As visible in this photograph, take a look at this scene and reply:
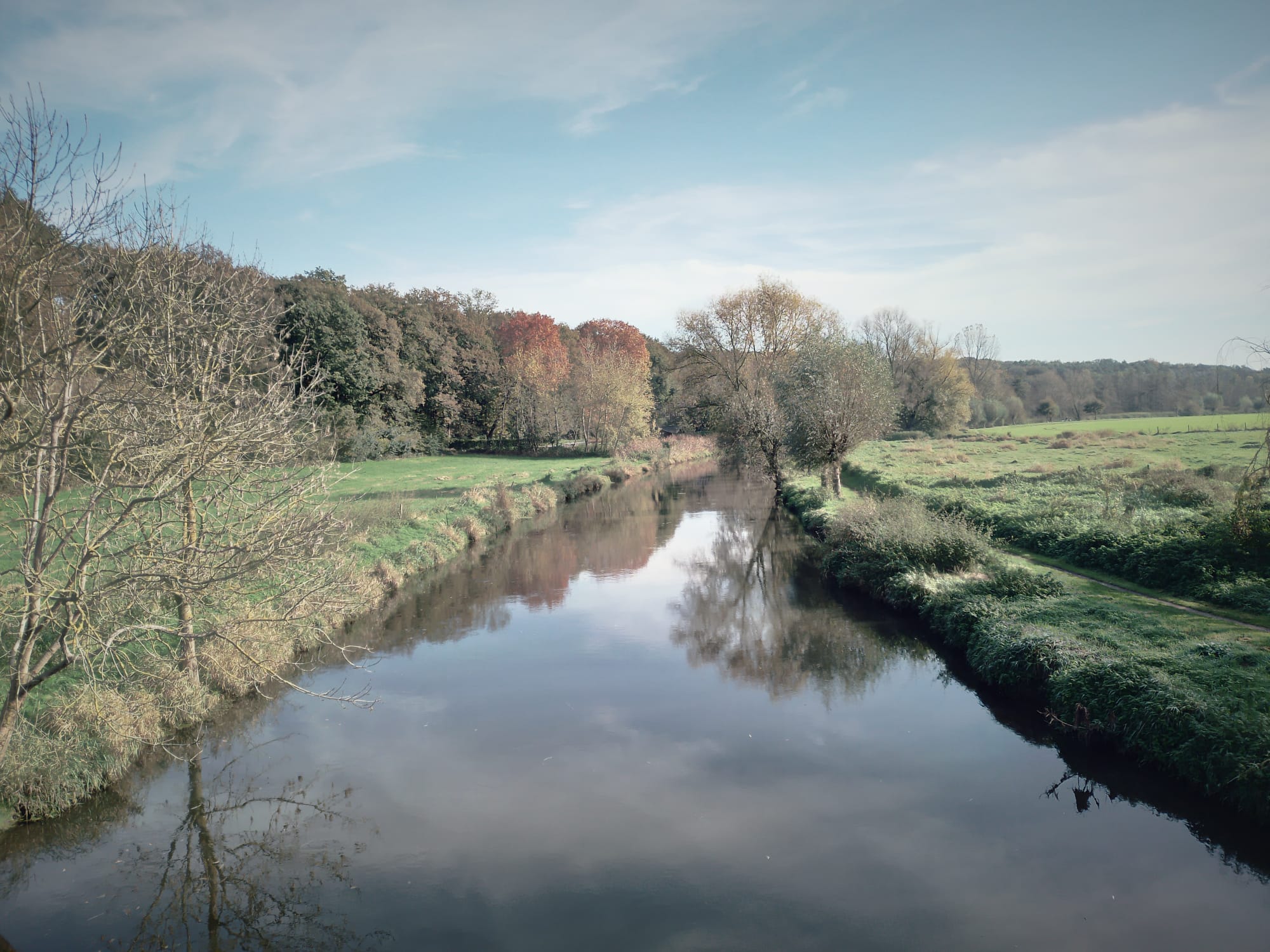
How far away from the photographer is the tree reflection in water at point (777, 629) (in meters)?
13.3

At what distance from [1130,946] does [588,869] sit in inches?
202

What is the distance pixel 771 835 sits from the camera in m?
8.36

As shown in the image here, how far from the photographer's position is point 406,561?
19797 millimetres

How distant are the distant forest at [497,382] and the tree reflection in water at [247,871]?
20.7 meters

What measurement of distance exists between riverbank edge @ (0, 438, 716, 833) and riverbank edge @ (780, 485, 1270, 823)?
10595 millimetres

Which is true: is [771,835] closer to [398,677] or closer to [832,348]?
[398,677]

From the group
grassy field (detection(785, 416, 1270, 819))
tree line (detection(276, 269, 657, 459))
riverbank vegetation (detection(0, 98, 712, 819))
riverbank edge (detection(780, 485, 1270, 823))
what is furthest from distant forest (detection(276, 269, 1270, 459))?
riverbank edge (detection(780, 485, 1270, 823))

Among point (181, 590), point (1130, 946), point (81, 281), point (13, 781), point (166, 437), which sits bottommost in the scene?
point (1130, 946)

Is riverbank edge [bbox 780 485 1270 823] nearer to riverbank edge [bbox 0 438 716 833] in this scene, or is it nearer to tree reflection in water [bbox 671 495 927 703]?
tree reflection in water [bbox 671 495 927 703]

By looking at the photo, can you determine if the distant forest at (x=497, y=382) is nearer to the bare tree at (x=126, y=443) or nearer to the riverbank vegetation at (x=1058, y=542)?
the riverbank vegetation at (x=1058, y=542)

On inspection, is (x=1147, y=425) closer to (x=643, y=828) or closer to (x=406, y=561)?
(x=406, y=561)

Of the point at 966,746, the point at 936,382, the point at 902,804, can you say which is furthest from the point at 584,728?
the point at 936,382

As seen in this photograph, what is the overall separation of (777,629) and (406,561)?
10188 mm

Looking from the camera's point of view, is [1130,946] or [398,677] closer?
[1130,946]
